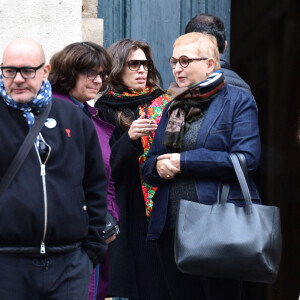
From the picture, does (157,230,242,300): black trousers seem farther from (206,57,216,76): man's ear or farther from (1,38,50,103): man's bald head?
(1,38,50,103): man's bald head

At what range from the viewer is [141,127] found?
5.41 meters

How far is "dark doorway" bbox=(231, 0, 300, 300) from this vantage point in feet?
28.8

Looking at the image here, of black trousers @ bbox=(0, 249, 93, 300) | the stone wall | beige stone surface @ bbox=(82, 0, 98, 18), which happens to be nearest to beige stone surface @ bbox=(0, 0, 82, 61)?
the stone wall

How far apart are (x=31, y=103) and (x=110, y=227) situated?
106cm

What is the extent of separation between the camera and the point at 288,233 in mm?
8773

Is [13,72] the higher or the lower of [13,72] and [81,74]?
the higher

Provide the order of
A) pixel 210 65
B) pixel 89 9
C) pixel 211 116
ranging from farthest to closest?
pixel 89 9 → pixel 210 65 → pixel 211 116

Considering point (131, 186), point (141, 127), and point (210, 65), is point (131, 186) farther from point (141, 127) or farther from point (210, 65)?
point (210, 65)

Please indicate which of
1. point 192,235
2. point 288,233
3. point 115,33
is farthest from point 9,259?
point 288,233

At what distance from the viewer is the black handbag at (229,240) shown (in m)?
4.59

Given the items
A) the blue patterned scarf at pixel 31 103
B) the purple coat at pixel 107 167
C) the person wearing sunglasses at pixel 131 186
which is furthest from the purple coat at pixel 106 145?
the blue patterned scarf at pixel 31 103

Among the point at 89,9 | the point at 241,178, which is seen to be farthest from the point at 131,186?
the point at 89,9

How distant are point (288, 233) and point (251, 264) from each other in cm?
427

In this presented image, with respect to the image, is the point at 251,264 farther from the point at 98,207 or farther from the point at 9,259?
the point at 9,259
